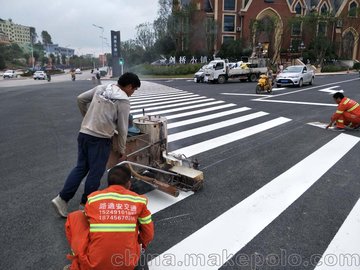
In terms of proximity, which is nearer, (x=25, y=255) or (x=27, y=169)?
(x=25, y=255)

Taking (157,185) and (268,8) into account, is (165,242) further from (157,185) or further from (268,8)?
(268,8)

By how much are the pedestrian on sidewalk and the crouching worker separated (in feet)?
3.85

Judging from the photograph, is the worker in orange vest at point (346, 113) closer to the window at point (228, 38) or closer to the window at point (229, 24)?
the window at point (228, 38)

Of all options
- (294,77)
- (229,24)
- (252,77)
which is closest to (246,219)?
(294,77)

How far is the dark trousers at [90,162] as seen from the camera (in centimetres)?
350

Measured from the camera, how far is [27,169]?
5512 mm

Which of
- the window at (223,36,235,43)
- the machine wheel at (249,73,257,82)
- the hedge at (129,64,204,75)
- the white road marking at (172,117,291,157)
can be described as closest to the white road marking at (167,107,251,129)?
the white road marking at (172,117,291,157)

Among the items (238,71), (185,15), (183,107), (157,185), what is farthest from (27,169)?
(185,15)

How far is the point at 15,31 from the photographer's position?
151000mm

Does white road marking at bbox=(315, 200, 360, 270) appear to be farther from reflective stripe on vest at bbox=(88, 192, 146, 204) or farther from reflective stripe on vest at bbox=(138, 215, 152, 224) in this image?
A: reflective stripe on vest at bbox=(88, 192, 146, 204)

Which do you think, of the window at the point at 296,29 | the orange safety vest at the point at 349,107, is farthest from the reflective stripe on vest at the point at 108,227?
the window at the point at 296,29

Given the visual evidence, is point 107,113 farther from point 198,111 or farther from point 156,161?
point 198,111

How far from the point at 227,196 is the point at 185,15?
161ft

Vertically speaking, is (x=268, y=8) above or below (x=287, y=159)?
above
